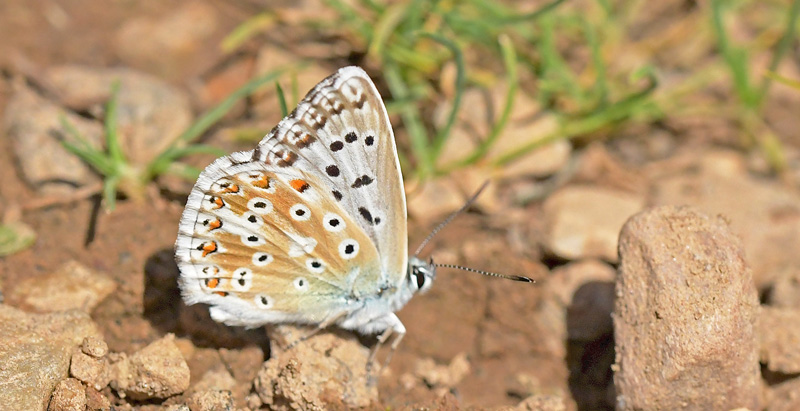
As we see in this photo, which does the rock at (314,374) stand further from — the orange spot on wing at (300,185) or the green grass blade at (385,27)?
the green grass blade at (385,27)

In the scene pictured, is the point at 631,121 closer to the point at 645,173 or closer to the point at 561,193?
the point at 645,173

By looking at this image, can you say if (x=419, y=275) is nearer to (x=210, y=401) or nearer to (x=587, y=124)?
(x=210, y=401)

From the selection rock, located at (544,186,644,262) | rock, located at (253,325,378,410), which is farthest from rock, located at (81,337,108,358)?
rock, located at (544,186,644,262)

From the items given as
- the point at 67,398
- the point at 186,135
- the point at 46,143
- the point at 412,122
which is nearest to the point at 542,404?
the point at 412,122

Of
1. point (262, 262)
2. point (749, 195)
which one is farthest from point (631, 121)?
→ point (262, 262)

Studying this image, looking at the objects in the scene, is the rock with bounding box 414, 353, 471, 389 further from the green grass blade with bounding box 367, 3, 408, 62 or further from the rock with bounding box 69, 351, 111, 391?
the green grass blade with bounding box 367, 3, 408, 62
